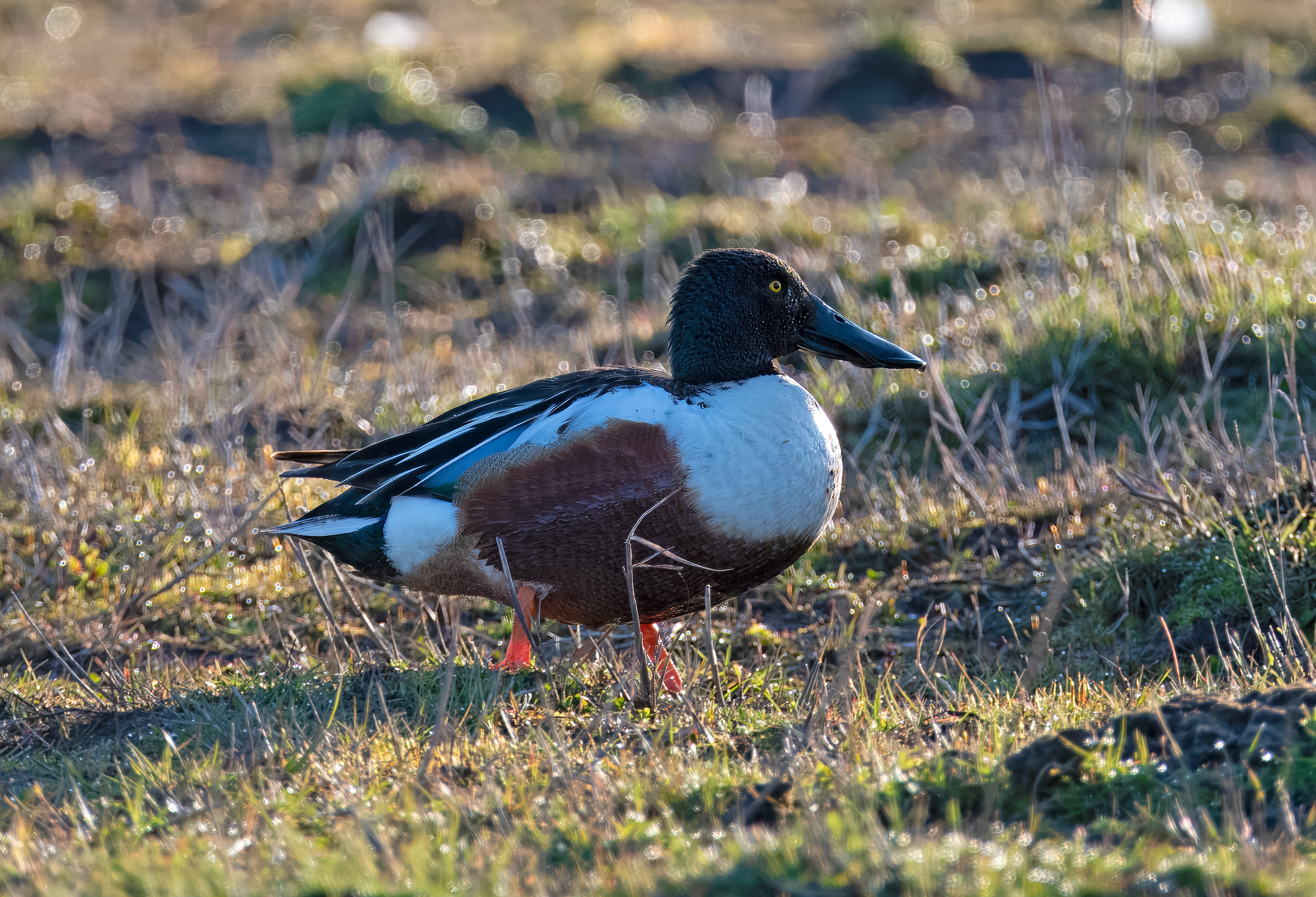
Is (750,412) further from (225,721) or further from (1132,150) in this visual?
(1132,150)

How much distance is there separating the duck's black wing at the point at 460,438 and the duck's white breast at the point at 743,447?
0.27ft

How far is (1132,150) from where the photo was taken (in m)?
9.54

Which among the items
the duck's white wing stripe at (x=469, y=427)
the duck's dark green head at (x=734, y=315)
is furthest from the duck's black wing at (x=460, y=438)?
the duck's dark green head at (x=734, y=315)

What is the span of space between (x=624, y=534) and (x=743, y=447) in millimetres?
379

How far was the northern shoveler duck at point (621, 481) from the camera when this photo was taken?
10.4 ft

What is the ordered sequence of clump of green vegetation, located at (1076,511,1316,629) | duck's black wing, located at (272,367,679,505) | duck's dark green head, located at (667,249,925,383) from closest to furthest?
duck's black wing, located at (272,367,679,505)
duck's dark green head, located at (667,249,925,383)
clump of green vegetation, located at (1076,511,1316,629)

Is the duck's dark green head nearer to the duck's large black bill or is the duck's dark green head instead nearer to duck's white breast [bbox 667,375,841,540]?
the duck's large black bill

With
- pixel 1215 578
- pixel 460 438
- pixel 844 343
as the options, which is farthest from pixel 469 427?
pixel 1215 578

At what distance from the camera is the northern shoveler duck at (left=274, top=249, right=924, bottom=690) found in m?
3.18

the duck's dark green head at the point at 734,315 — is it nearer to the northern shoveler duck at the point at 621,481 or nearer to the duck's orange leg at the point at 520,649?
the northern shoveler duck at the point at 621,481

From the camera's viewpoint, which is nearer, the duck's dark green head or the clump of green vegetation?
the duck's dark green head

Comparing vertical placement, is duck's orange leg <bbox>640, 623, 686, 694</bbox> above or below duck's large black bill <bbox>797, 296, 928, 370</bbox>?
below

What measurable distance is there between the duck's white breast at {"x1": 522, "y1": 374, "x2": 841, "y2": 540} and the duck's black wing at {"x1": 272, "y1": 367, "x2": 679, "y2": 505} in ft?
0.27

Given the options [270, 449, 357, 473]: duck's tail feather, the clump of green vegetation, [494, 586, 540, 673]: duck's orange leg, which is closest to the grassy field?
the clump of green vegetation
